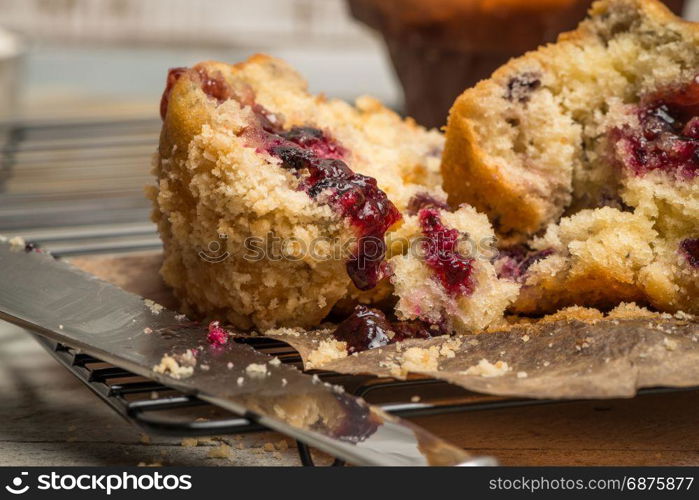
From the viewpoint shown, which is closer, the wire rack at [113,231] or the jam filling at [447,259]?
the wire rack at [113,231]

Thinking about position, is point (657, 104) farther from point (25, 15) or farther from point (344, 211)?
point (25, 15)

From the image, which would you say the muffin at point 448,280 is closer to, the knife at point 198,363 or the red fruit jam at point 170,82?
the knife at point 198,363

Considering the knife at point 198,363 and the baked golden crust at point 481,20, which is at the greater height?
the baked golden crust at point 481,20

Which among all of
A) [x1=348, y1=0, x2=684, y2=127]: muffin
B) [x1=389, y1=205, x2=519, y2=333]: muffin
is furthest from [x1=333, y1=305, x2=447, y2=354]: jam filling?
[x1=348, y1=0, x2=684, y2=127]: muffin

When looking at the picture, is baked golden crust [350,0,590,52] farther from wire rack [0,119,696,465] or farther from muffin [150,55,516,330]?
muffin [150,55,516,330]

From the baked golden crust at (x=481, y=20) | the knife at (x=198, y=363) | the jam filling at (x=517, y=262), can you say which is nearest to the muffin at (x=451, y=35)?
the baked golden crust at (x=481, y=20)
